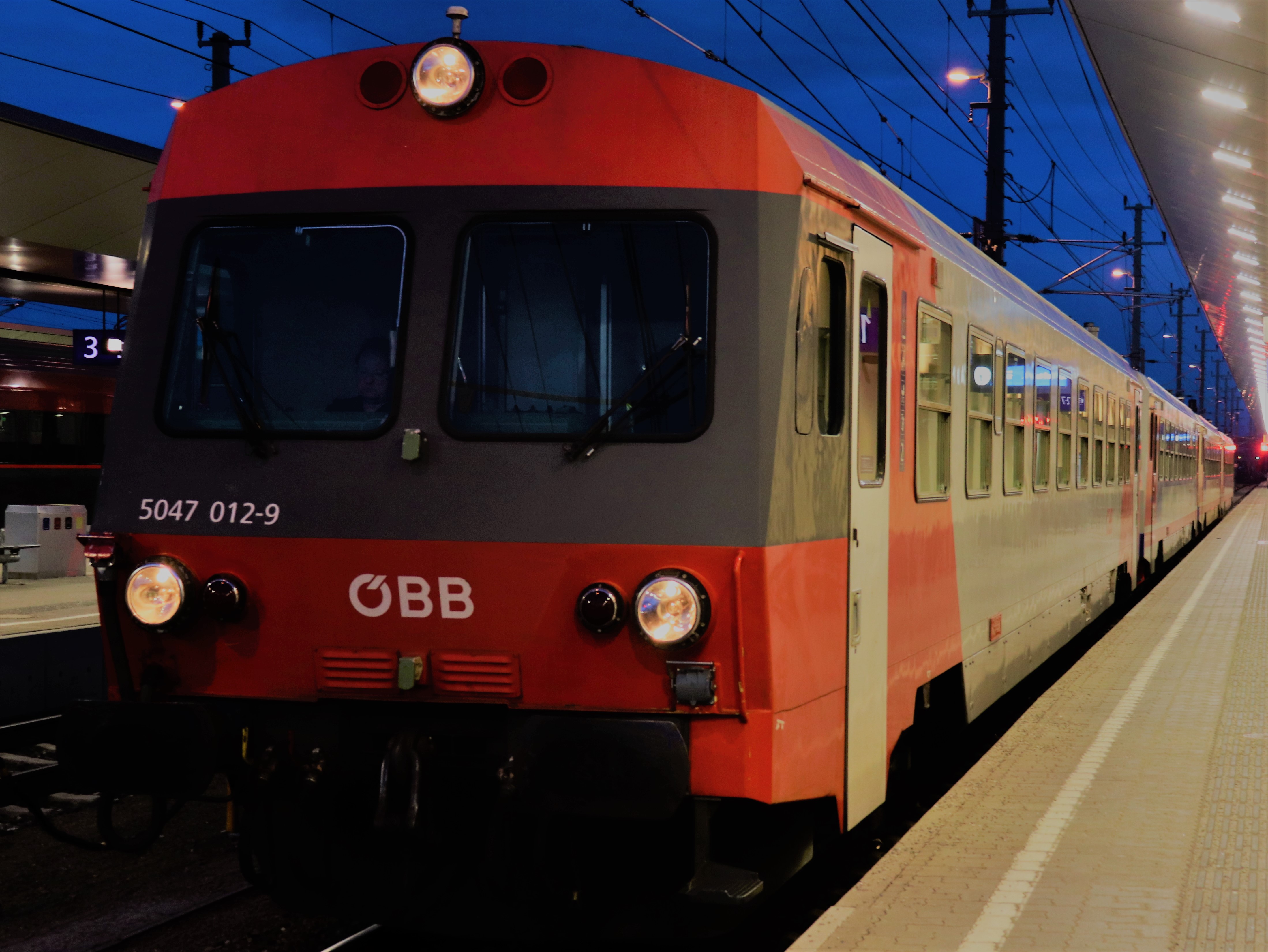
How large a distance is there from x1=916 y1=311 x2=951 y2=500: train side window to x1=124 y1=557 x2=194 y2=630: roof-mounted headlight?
304cm

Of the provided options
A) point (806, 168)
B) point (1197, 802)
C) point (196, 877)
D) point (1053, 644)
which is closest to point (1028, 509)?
point (1053, 644)

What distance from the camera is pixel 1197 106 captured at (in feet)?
53.4

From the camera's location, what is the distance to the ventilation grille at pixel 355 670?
14.3 ft

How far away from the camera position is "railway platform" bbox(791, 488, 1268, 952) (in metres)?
4.41

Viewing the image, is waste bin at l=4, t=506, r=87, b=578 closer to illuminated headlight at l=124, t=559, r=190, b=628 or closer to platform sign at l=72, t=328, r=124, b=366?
platform sign at l=72, t=328, r=124, b=366

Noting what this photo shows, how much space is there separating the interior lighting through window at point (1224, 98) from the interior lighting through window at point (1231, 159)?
7.75 feet

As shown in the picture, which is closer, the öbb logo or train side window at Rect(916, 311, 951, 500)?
the öbb logo

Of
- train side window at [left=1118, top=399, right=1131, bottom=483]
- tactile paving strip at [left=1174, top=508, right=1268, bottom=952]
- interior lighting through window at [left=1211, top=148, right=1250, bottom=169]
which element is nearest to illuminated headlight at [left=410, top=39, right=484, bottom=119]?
tactile paving strip at [left=1174, top=508, right=1268, bottom=952]

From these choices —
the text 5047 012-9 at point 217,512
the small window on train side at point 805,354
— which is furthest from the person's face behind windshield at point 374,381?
the small window on train side at point 805,354

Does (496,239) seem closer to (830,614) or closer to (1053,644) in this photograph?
(830,614)

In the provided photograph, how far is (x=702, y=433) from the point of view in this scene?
4.25 metres

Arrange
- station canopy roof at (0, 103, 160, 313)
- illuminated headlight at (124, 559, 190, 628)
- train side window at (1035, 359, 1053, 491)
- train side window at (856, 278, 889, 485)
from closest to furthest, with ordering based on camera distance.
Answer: illuminated headlight at (124, 559, 190, 628) < train side window at (856, 278, 889, 485) < train side window at (1035, 359, 1053, 491) < station canopy roof at (0, 103, 160, 313)

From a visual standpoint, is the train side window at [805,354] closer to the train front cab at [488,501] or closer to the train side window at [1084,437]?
the train front cab at [488,501]

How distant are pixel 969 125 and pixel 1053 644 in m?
13.4
